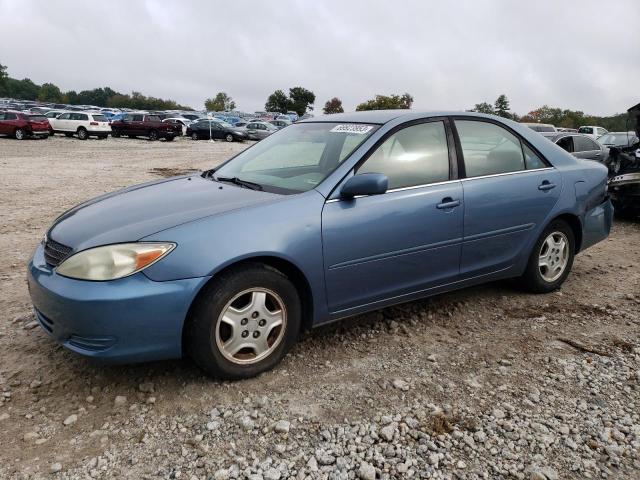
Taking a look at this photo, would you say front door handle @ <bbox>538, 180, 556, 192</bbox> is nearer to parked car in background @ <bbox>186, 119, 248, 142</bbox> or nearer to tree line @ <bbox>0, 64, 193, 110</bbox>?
parked car in background @ <bbox>186, 119, 248, 142</bbox>

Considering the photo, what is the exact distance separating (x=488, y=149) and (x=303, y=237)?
1.82m

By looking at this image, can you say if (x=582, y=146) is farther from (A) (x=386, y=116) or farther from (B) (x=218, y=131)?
(B) (x=218, y=131)

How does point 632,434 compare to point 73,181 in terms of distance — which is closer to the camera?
point 632,434

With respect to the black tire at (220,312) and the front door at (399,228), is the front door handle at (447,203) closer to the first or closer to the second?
the front door at (399,228)

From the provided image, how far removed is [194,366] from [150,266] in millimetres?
804

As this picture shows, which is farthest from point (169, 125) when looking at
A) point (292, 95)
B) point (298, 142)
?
point (292, 95)

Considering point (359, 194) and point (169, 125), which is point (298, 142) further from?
point (169, 125)

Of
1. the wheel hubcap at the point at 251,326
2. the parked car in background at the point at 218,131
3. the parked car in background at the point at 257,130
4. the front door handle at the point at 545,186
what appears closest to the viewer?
the wheel hubcap at the point at 251,326

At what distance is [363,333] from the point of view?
368 centimetres

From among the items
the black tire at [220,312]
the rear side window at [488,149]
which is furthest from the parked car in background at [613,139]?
the black tire at [220,312]

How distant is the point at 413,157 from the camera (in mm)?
3617

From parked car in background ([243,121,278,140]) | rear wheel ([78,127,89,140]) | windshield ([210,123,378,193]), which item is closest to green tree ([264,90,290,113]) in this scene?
parked car in background ([243,121,278,140])

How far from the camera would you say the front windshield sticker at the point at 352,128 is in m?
3.60

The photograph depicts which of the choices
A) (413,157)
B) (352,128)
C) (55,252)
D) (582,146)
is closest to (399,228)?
(413,157)
